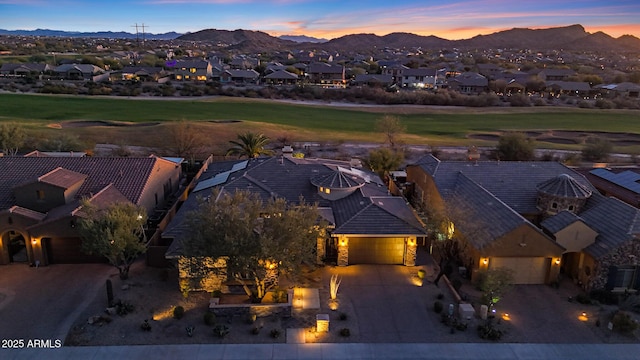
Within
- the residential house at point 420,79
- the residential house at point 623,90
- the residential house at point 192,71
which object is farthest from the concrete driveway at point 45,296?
the residential house at point 623,90

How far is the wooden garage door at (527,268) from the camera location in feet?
83.9

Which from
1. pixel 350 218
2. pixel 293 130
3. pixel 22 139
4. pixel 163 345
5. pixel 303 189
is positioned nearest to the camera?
pixel 163 345

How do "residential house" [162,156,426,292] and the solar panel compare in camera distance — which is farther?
the solar panel

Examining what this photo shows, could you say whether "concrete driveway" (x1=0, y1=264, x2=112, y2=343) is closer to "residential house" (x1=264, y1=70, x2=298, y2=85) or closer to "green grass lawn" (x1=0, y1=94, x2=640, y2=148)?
"green grass lawn" (x1=0, y1=94, x2=640, y2=148)

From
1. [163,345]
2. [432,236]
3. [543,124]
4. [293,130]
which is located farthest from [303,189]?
[543,124]

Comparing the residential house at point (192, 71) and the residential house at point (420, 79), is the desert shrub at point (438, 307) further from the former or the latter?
the residential house at point (192, 71)

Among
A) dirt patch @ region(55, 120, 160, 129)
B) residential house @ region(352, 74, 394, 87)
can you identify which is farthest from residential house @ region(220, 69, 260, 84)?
dirt patch @ region(55, 120, 160, 129)

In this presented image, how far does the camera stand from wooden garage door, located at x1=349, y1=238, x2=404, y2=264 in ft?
90.9

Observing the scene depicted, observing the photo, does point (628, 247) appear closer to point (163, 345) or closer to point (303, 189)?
point (303, 189)

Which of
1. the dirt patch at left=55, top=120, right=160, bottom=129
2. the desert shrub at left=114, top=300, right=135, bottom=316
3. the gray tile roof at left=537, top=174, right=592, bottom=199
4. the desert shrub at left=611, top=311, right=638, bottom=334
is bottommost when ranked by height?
the desert shrub at left=114, top=300, right=135, bottom=316

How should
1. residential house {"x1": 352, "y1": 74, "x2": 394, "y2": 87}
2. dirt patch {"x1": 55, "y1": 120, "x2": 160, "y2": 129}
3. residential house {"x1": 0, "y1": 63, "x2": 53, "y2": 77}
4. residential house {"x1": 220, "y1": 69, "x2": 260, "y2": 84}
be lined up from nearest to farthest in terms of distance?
dirt patch {"x1": 55, "y1": 120, "x2": 160, "y2": 129} → residential house {"x1": 0, "y1": 63, "x2": 53, "y2": 77} → residential house {"x1": 352, "y1": 74, "x2": 394, "y2": 87} → residential house {"x1": 220, "y1": 69, "x2": 260, "y2": 84}

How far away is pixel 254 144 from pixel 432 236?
78.0ft

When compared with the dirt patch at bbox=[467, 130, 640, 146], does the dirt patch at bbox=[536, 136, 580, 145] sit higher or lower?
lower

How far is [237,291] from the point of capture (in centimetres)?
2427
